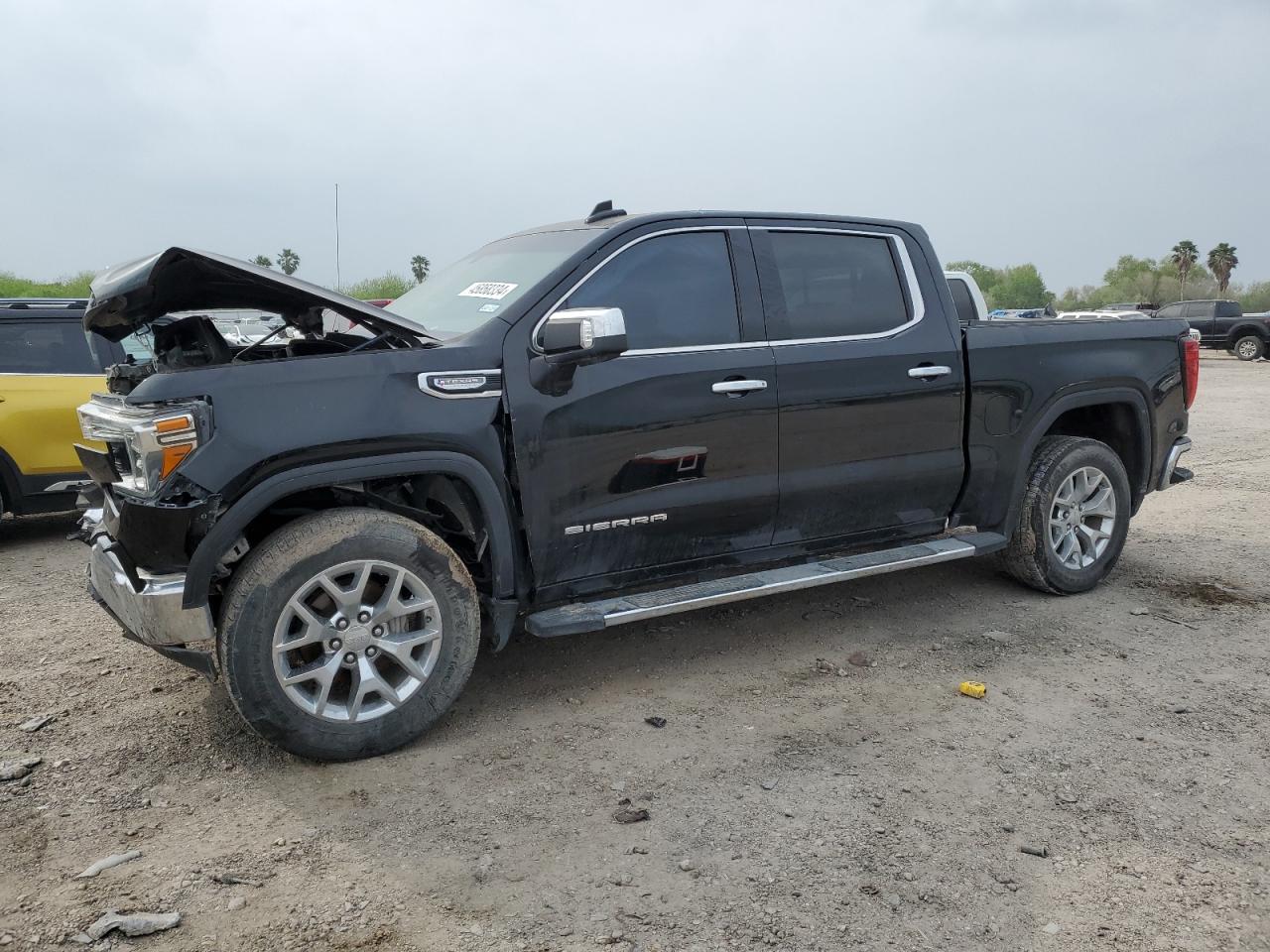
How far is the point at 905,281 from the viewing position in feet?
16.1

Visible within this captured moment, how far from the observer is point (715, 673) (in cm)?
446

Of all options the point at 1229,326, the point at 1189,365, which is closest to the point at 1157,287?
the point at 1229,326

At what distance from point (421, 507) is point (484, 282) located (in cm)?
109

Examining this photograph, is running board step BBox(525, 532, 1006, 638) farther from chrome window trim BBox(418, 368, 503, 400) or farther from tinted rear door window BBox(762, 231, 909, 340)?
tinted rear door window BBox(762, 231, 909, 340)

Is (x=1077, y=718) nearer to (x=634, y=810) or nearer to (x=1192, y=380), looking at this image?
(x=634, y=810)

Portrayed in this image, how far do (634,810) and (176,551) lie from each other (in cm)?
175

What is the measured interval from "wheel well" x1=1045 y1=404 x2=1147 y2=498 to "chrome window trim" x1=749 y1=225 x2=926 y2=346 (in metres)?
1.32

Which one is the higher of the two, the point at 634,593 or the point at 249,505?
the point at 249,505

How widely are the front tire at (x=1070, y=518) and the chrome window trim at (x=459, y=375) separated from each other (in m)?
3.04

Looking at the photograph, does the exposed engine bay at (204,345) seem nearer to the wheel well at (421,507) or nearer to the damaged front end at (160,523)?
the damaged front end at (160,523)

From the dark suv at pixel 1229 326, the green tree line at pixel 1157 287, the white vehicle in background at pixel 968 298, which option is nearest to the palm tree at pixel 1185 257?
the green tree line at pixel 1157 287

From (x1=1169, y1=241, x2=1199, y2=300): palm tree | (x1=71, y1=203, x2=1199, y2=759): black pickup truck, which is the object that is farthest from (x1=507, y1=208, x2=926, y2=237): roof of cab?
(x1=1169, y1=241, x2=1199, y2=300): palm tree

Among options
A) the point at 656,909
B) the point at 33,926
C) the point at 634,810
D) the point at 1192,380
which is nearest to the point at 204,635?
the point at 33,926

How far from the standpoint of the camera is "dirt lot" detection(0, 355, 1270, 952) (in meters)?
2.71
